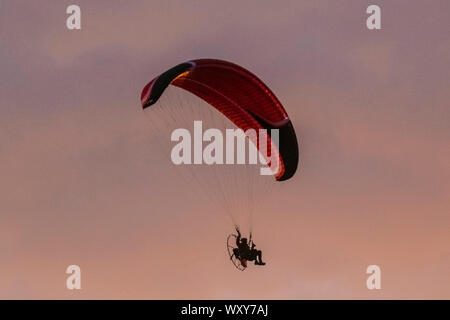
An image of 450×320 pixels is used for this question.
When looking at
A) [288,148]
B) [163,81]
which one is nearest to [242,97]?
[288,148]

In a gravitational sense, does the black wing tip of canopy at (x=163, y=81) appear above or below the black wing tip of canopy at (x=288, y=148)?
above

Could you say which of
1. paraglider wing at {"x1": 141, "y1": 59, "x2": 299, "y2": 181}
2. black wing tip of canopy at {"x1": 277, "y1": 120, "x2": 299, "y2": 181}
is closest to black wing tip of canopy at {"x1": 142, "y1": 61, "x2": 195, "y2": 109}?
paraglider wing at {"x1": 141, "y1": 59, "x2": 299, "y2": 181}

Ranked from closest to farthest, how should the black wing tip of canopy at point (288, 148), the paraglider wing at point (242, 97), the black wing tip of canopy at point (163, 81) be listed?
the black wing tip of canopy at point (163, 81)
the paraglider wing at point (242, 97)
the black wing tip of canopy at point (288, 148)

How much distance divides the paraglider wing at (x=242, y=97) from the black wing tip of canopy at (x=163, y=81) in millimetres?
43

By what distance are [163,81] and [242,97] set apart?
4.35 metres

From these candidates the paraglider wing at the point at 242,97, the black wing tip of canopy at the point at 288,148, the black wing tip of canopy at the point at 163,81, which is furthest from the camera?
the black wing tip of canopy at the point at 288,148

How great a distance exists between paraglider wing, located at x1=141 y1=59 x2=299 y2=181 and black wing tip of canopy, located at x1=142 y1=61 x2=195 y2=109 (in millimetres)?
43

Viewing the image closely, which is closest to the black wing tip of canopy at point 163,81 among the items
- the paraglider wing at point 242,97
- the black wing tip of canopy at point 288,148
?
the paraglider wing at point 242,97

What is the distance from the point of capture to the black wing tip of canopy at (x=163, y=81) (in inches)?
1396

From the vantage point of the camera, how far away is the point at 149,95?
35.7 meters

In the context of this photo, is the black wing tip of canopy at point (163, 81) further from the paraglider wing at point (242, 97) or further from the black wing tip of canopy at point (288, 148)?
the black wing tip of canopy at point (288, 148)

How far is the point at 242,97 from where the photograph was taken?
131 feet
